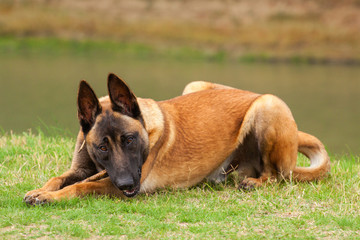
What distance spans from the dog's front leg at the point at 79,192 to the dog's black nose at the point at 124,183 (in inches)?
14.9

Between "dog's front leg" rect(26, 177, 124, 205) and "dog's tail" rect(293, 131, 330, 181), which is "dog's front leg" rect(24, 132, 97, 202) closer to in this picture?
"dog's front leg" rect(26, 177, 124, 205)

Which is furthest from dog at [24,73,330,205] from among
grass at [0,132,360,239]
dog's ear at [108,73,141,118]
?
grass at [0,132,360,239]

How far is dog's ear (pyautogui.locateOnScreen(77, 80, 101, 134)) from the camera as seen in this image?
5527 mm

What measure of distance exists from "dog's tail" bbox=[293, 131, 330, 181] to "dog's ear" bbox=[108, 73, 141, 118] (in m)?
2.20

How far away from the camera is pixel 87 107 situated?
559 cm

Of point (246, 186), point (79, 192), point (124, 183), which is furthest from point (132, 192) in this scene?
point (246, 186)

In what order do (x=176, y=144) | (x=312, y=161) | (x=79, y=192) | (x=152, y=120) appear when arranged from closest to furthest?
(x=79, y=192) → (x=152, y=120) → (x=176, y=144) → (x=312, y=161)

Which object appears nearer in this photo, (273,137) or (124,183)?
(124,183)

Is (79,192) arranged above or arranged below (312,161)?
above

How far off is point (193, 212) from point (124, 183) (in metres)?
0.73

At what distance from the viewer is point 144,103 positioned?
242 inches

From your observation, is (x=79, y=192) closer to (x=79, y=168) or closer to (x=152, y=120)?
(x=79, y=168)

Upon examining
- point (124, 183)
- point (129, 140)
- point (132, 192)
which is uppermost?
point (129, 140)

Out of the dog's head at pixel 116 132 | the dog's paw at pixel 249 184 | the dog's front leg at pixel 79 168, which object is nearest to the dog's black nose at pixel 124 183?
the dog's head at pixel 116 132
